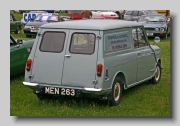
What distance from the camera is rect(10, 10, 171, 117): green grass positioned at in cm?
708

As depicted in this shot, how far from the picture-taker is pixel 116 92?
7441 mm

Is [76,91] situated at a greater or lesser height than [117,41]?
lesser

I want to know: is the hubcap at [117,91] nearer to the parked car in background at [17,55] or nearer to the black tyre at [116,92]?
the black tyre at [116,92]

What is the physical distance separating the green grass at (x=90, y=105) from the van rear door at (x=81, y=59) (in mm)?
592

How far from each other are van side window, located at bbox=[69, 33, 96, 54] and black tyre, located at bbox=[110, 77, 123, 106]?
0.84 metres

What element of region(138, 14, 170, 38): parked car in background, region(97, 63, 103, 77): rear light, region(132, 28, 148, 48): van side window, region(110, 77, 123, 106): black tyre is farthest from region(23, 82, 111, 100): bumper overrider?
region(138, 14, 170, 38): parked car in background

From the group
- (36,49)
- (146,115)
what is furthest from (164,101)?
(36,49)

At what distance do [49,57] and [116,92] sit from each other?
Answer: 4.88 feet

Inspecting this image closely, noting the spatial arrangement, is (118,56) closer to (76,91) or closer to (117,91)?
(117,91)

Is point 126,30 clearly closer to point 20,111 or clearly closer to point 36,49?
point 36,49

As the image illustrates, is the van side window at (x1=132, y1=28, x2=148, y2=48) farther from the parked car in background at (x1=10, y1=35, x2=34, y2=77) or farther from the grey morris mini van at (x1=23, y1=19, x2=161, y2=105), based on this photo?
the parked car in background at (x1=10, y1=35, x2=34, y2=77)

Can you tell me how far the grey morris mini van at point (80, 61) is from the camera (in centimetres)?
684

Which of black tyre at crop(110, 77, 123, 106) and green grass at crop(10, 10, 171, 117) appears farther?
black tyre at crop(110, 77, 123, 106)

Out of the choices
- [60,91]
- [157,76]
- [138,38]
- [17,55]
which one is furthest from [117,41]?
[17,55]
